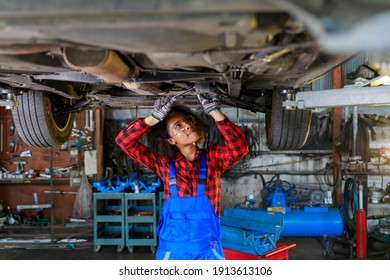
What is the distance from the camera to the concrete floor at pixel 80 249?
474cm

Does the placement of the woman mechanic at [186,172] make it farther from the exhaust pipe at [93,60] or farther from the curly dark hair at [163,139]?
the exhaust pipe at [93,60]

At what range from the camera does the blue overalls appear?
7.58 feet

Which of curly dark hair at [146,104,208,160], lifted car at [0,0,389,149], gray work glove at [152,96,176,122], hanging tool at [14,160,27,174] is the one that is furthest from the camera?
hanging tool at [14,160,27,174]

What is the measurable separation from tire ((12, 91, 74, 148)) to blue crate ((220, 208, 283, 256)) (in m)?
1.63

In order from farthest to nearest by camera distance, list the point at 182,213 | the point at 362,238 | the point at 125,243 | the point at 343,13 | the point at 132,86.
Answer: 1. the point at 125,243
2. the point at 362,238
3. the point at 182,213
4. the point at 132,86
5. the point at 343,13

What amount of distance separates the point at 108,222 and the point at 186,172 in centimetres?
320

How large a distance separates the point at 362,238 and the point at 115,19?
4.50 meters

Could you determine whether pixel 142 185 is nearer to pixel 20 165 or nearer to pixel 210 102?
pixel 20 165

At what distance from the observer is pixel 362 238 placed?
4.52 m

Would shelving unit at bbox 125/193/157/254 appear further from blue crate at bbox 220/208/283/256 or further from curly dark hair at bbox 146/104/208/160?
curly dark hair at bbox 146/104/208/160

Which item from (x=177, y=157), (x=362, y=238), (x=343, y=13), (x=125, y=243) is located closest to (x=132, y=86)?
(x=177, y=157)

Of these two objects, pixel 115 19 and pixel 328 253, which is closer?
pixel 115 19

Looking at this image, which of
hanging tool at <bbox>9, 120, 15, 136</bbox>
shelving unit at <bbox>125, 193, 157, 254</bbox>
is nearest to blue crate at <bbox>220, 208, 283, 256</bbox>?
shelving unit at <bbox>125, 193, 157, 254</bbox>

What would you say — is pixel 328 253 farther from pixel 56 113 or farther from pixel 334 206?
pixel 56 113
